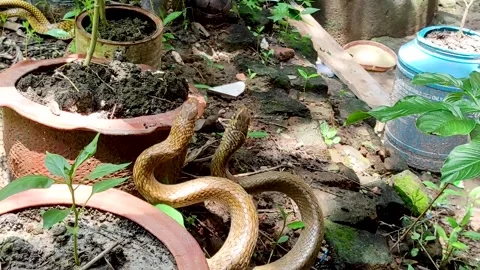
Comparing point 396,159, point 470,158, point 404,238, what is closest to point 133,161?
point 470,158

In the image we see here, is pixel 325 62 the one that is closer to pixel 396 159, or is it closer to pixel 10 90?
pixel 396 159

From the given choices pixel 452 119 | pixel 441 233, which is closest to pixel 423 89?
pixel 441 233

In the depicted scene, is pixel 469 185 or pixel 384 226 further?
pixel 469 185

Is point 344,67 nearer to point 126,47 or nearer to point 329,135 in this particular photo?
point 329,135

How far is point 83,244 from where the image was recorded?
1557mm

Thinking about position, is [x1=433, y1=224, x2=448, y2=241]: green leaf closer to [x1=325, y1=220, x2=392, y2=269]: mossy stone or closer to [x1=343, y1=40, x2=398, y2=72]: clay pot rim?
[x1=325, y1=220, x2=392, y2=269]: mossy stone

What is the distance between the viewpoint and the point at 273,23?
4.28 meters

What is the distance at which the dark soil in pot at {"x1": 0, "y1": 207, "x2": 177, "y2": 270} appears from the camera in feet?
4.85

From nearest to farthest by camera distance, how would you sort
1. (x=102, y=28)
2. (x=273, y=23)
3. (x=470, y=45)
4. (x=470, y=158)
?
1. (x=470, y=158)
2. (x=102, y=28)
3. (x=470, y=45)
4. (x=273, y=23)

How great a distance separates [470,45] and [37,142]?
2.83 metres

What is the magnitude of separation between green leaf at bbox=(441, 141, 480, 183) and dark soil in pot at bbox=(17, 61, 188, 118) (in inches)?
46.3

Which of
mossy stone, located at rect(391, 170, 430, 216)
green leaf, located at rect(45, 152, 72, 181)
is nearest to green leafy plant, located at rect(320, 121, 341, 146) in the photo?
mossy stone, located at rect(391, 170, 430, 216)

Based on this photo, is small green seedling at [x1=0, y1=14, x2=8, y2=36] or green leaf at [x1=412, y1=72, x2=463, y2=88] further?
small green seedling at [x1=0, y1=14, x2=8, y2=36]

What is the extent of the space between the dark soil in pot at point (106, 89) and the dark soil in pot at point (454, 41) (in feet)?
6.98
